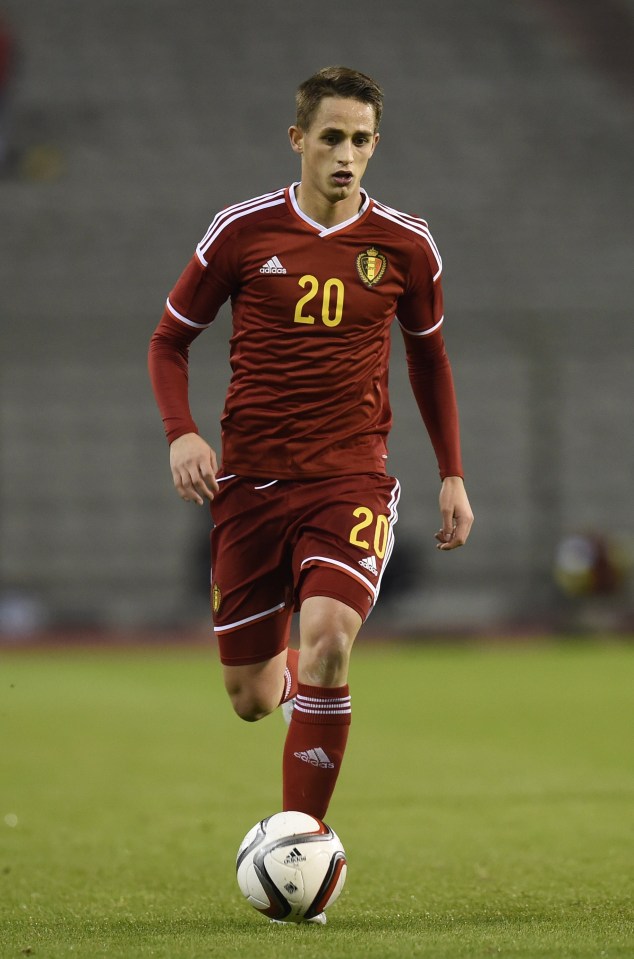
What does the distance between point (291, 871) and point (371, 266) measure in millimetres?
1619

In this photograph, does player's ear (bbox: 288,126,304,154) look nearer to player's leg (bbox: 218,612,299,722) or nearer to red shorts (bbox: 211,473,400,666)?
red shorts (bbox: 211,473,400,666)

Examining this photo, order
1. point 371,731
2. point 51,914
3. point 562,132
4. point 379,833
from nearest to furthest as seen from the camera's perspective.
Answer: point 51,914 < point 379,833 < point 371,731 < point 562,132

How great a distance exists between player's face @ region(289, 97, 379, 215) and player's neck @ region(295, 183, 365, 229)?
0.26ft

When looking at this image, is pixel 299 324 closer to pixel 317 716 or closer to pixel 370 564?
pixel 370 564

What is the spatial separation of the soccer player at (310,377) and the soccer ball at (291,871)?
26cm

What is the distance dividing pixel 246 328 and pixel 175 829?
2.08 meters

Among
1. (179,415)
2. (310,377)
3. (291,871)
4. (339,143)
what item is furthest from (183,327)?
(291,871)

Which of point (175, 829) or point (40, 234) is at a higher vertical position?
point (40, 234)

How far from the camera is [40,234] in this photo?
18047 millimetres

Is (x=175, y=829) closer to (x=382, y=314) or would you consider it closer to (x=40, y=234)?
(x=382, y=314)

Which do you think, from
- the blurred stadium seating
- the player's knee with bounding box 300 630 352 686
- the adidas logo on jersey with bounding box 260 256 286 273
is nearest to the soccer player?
the adidas logo on jersey with bounding box 260 256 286 273

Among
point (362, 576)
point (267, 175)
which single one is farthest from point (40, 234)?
point (362, 576)

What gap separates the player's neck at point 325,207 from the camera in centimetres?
404

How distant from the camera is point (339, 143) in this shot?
12.7 feet
